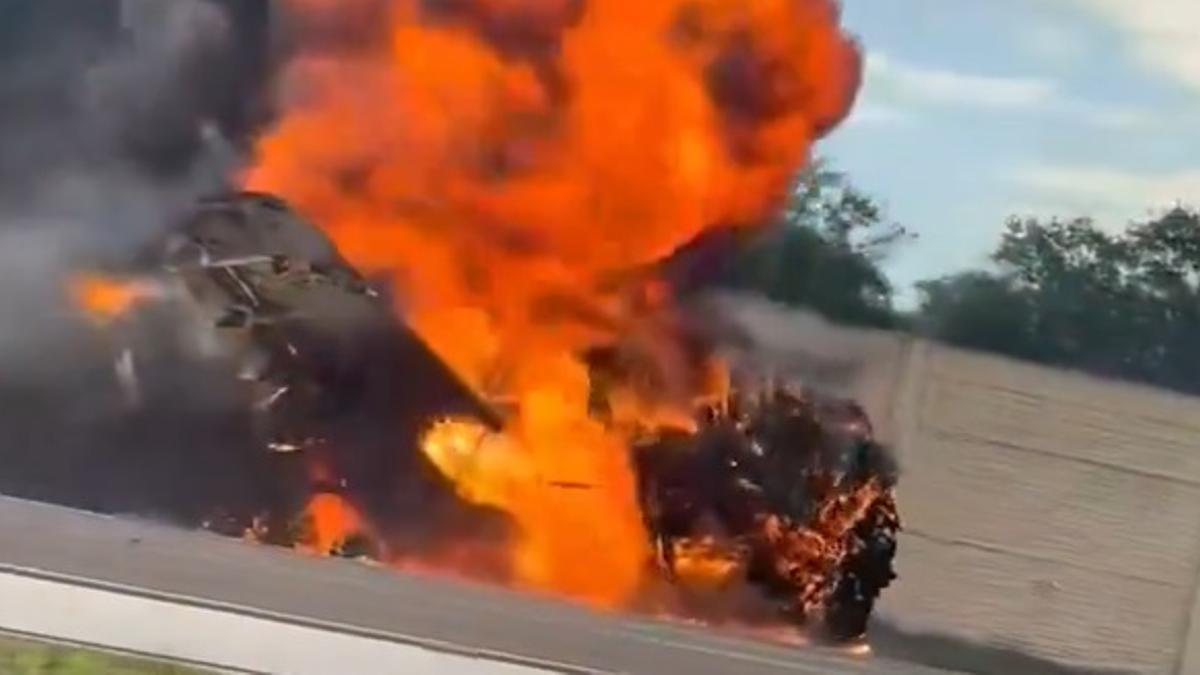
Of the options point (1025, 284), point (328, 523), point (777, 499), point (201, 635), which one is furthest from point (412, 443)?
point (1025, 284)

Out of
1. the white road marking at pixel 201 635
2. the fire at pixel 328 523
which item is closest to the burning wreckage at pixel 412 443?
the fire at pixel 328 523

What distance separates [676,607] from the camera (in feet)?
8.23

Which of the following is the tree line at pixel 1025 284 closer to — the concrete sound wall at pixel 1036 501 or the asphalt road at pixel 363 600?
the concrete sound wall at pixel 1036 501

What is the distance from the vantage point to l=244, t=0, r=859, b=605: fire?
2381 millimetres

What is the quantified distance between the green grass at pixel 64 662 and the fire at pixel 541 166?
420 mm

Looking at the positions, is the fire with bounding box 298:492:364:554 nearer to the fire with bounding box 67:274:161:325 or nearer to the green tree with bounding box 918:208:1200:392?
the fire with bounding box 67:274:161:325

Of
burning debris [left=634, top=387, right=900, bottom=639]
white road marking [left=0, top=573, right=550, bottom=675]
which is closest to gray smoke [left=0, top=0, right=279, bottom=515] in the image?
white road marking [left=0, top=573, right=550, bottom=675]

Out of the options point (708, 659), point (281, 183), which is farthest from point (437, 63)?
point (708, 659)

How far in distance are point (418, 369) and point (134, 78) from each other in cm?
47

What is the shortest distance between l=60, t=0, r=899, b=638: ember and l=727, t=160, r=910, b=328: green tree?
0.12 feet

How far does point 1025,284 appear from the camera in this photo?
2480 millimetres

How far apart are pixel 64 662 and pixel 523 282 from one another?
698mm

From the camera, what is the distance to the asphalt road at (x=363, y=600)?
2.41 m

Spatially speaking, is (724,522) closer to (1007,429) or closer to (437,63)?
(1007,429)
